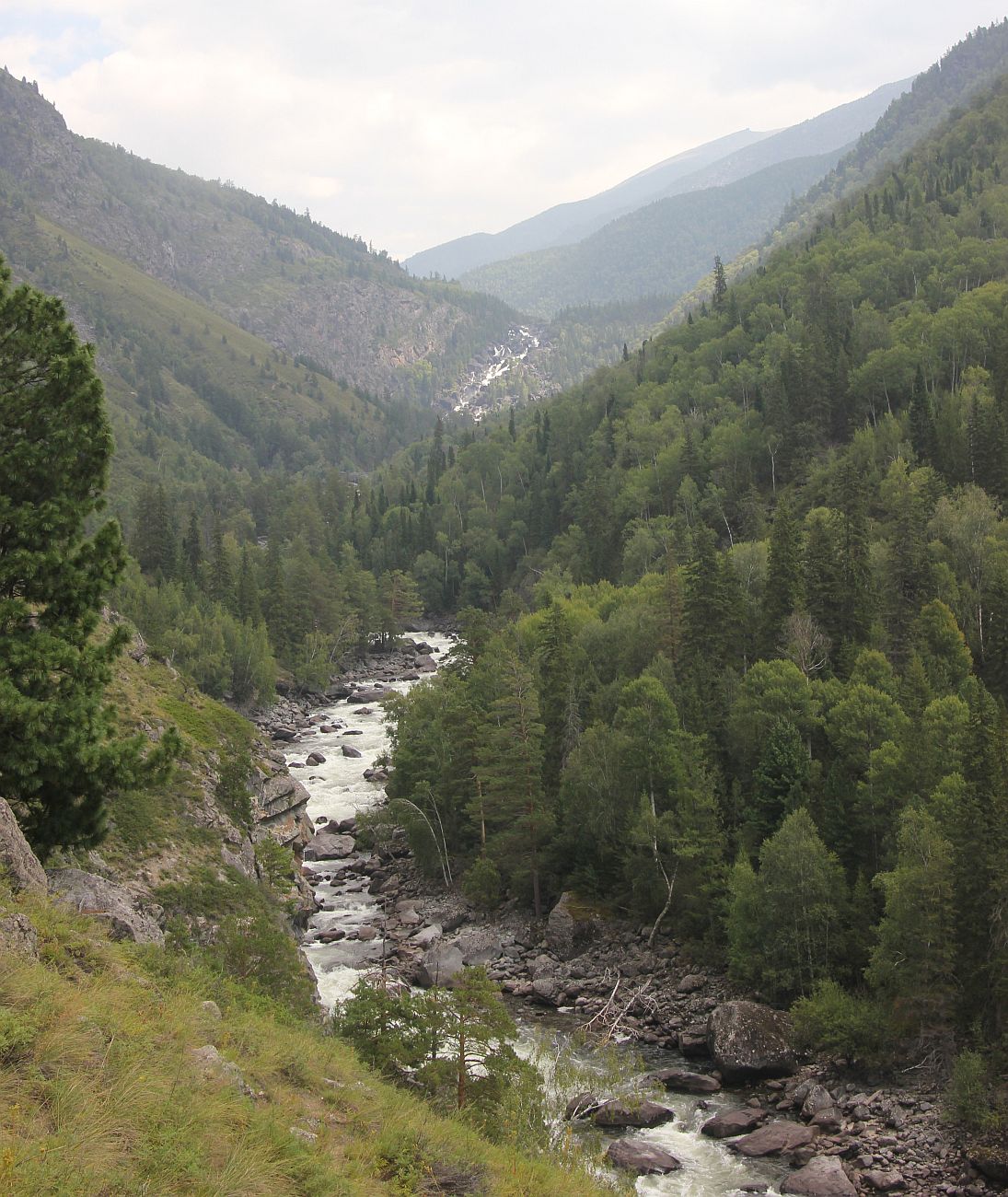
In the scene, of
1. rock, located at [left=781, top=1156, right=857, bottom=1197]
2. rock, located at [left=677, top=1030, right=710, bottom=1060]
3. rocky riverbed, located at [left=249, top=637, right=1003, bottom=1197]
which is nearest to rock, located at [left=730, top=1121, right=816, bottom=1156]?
rocky riverbed, located at [left=249, top=637, right=1003, bottom=1197]

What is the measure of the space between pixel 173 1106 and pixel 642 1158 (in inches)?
994

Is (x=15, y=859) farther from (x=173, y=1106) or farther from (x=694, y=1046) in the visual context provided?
(x=694, y=1046)

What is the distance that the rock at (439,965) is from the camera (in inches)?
1769

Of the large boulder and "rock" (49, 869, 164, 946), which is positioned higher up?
"rock" (49, 869, 164, 946)

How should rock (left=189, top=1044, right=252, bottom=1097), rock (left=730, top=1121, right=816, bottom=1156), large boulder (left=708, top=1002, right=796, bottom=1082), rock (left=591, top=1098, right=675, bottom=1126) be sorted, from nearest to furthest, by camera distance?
rock (left=189, top=1044, right=252, bottom=1097)
rock (left=730, top=1121, right=816, bottom=1156)
rock (left=591, top=1098, right=675, bottom=1126)
large boulder (left=708, top=1002, right=796, bottom=1082)

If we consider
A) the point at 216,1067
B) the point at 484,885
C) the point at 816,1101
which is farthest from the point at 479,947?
the point at 216,1067

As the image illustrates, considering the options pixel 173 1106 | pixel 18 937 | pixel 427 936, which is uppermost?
pixel 18 937

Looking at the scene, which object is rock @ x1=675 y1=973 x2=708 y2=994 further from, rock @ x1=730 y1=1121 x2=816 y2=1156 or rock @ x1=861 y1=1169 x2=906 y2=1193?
rock @ x1=861 y1=1169 x2=906 y2=1193

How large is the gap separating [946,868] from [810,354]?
318 ft

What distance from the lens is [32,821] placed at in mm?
19125

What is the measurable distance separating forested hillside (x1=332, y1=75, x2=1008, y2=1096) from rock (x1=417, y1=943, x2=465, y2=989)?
669cm

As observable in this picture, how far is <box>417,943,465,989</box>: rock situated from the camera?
4494 cm

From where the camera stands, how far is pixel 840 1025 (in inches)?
1502

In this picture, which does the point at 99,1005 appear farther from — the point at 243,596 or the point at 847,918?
the point at 243,596
